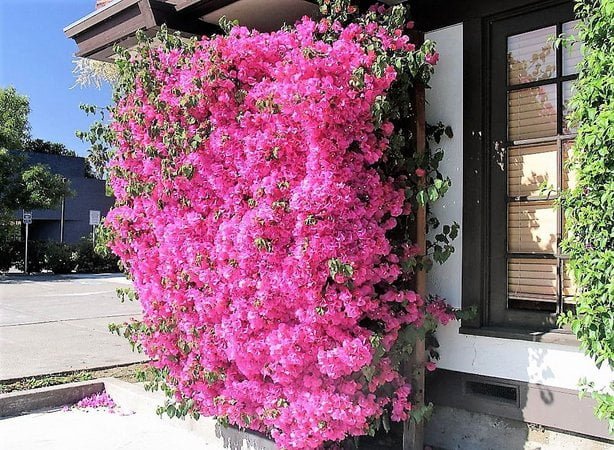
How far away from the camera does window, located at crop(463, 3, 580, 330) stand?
339cm

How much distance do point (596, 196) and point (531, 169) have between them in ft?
3.55

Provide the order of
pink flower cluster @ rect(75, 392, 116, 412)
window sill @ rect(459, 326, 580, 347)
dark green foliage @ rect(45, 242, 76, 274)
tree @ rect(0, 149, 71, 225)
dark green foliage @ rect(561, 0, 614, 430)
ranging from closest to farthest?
dark green foliage @ rect(561, 0, 614, 430) → window sill @ rect(459, 326, 580, 347) → pink flower cluster @ rect(75, 392, 116, 412) → tree @ rect(0, 149, 71, 225) → dark green foliage @ rect(45, 242, 76, 274)

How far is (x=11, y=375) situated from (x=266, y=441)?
3648 millimetres

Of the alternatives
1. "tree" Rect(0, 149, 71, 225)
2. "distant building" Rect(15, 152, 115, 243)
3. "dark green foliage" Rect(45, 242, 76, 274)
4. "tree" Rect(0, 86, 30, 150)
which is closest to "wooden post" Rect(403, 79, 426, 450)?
"tree" Rect(0, 149, 71, 225)

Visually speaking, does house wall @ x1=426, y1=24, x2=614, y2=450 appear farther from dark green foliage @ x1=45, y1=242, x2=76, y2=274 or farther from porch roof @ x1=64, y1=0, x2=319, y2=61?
dark green foliage @ x1=45, y1=242, x2=76, y2=274

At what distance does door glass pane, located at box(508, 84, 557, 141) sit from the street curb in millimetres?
4390

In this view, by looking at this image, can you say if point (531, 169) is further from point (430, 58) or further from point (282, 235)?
point (282, 235)

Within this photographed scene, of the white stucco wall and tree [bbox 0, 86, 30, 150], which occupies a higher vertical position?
tree [bbox 0, 86, 30, 150]

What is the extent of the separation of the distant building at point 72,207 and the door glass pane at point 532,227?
29142 millimetres

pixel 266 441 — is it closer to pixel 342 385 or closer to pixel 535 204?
pixel 342 385

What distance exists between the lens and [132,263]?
14.1 ft

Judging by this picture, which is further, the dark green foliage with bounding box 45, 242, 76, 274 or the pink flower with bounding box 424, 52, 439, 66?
the dark green foliage with bounding box 45, 242, 76, 274

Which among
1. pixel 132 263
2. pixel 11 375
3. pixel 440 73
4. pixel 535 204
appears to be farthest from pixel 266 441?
pixel 11 375

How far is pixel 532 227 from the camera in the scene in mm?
3500
